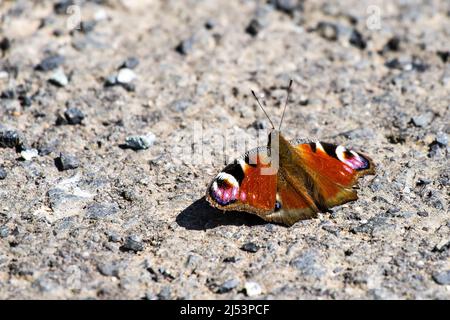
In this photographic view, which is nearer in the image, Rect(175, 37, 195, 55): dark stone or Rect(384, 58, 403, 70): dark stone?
Rect(384, 58, 403, 70): dark stone

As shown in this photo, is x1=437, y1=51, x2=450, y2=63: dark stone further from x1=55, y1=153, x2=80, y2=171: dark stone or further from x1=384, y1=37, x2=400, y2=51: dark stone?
x1=55, y1=153, x2=80, y2=171: dark stone

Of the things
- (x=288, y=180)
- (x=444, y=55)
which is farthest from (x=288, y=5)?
(x=288, y=180)

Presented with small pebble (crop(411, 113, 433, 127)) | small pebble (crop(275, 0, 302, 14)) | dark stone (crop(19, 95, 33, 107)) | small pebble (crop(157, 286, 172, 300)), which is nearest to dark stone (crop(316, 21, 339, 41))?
small pebble (crop(275, 0, 302, 14))

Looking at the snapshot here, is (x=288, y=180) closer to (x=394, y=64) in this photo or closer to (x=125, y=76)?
(x=125, y=76)

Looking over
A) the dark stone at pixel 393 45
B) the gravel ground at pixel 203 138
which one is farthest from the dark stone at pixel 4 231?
the dark stone at pixel 393 45

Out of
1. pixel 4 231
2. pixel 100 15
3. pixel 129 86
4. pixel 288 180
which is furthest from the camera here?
pixel 100 15

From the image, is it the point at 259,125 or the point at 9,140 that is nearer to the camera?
the point at 9,140
